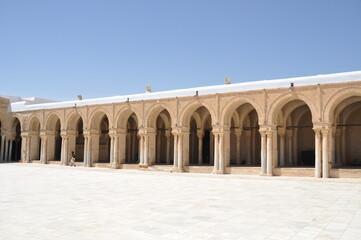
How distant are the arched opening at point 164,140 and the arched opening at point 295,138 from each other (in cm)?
854

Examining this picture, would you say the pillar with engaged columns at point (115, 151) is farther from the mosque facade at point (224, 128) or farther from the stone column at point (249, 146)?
the stone column at point (249, 146)

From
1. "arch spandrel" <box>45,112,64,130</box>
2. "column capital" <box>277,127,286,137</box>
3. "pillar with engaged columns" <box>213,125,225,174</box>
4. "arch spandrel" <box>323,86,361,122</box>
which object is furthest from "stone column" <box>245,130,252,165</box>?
"arch spandrel" <box>45,112,64,130</box>

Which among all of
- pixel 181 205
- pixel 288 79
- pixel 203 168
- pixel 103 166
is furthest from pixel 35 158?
pixel 181 205

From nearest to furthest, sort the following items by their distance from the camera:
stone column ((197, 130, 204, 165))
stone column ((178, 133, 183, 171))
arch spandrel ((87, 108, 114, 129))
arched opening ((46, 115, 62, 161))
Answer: stone column ((178, 133, 183, 171)) → stone column ((197, 130, 204, 165)) → arch spandrel ((87, 108, 114, 129)) → arched opening ((46, 115, 62, 161))

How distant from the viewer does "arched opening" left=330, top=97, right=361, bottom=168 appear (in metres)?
20.8

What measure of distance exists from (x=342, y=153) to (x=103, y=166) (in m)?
16.0

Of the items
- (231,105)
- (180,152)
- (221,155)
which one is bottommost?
(221,155)

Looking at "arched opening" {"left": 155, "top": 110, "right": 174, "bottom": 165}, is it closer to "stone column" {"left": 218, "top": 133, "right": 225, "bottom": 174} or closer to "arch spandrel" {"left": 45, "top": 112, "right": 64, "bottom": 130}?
"stone column" {"left": 218, "top": 133, "right": 225, "bottom": 174}

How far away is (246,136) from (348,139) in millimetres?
6353

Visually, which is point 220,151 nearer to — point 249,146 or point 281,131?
point 281,131

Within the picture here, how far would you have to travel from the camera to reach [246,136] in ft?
80.3

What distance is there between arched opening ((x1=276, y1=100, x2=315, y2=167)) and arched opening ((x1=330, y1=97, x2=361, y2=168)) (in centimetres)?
173

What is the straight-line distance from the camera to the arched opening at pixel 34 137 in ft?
103

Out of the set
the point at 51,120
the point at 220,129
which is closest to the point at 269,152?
the point at 220,129
